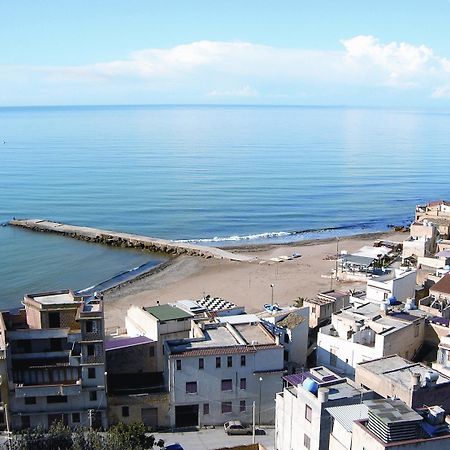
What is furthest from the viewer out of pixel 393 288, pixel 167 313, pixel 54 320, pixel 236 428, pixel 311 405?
pixel 393 288

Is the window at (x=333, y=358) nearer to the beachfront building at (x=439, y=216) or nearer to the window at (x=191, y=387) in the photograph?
the window at (x=191, y=387)

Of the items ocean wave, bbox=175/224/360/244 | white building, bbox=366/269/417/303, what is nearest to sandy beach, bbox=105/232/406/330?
ocean wave, bbox=175/224/360/244

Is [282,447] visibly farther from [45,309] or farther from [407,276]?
[407,276]

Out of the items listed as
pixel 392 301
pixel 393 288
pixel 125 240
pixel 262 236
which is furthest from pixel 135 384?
pixel 262 236

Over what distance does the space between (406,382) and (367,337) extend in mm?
8165

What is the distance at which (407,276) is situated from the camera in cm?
4650

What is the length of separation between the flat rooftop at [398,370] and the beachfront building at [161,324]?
12.2m

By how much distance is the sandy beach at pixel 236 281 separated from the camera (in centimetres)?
5869

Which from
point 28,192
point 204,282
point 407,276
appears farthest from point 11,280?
point 28,192

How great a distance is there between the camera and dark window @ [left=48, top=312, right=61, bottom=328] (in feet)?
111

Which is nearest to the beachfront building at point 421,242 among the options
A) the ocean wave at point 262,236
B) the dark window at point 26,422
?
the ocean wave at point 262,236

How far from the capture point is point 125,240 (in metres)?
84.5

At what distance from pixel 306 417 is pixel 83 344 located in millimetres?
13021

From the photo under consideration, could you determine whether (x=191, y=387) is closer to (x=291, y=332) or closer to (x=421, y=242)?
Result: (x=291, y=332)
